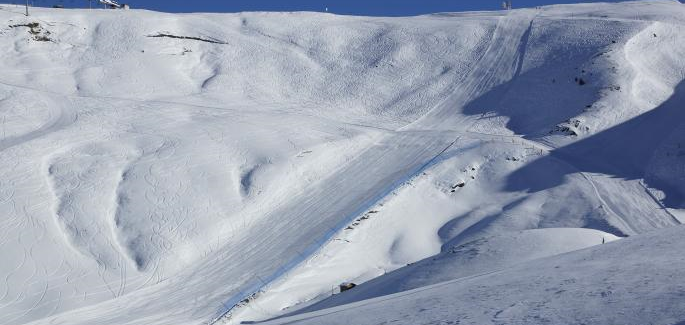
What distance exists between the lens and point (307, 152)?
93.2 feet

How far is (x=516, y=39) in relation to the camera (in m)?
40.3

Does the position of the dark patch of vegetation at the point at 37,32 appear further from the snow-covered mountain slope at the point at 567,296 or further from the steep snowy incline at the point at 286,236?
the snow-covered mountain slope at the point at 567,296

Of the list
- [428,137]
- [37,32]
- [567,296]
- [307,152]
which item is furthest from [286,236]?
[37,32]

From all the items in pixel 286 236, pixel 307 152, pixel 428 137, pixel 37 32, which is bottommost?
pixel 286 236

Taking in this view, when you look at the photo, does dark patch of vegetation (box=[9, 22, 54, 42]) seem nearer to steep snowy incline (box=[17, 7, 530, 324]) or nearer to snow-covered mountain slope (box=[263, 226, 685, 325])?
steep snowy incline (box=[17, 7, 530, 324])

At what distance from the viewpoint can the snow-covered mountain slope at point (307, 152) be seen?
20.9 metres

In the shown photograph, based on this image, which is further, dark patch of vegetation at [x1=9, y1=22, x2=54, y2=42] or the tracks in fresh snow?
dark patch of vegetation at [x1=9, y1=22, x2=54, y2=42]

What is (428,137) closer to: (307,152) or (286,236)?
(307,152)

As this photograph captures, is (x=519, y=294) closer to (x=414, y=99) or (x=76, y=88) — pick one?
(x=414, y=99)

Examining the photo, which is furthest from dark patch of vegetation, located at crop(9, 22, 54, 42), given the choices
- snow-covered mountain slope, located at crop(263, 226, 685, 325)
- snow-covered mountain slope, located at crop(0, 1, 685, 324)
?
snow-covered mountain slope, located at crop(263, 226, 685, 325)

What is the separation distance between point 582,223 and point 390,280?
968 cm

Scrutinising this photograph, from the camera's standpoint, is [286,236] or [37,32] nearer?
[286,236]

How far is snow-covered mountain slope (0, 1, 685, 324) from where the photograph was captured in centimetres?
2091

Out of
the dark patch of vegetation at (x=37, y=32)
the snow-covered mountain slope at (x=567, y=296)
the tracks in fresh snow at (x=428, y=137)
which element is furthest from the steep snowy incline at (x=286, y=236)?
the dark patch of vegetation at (x=37, y=32)
